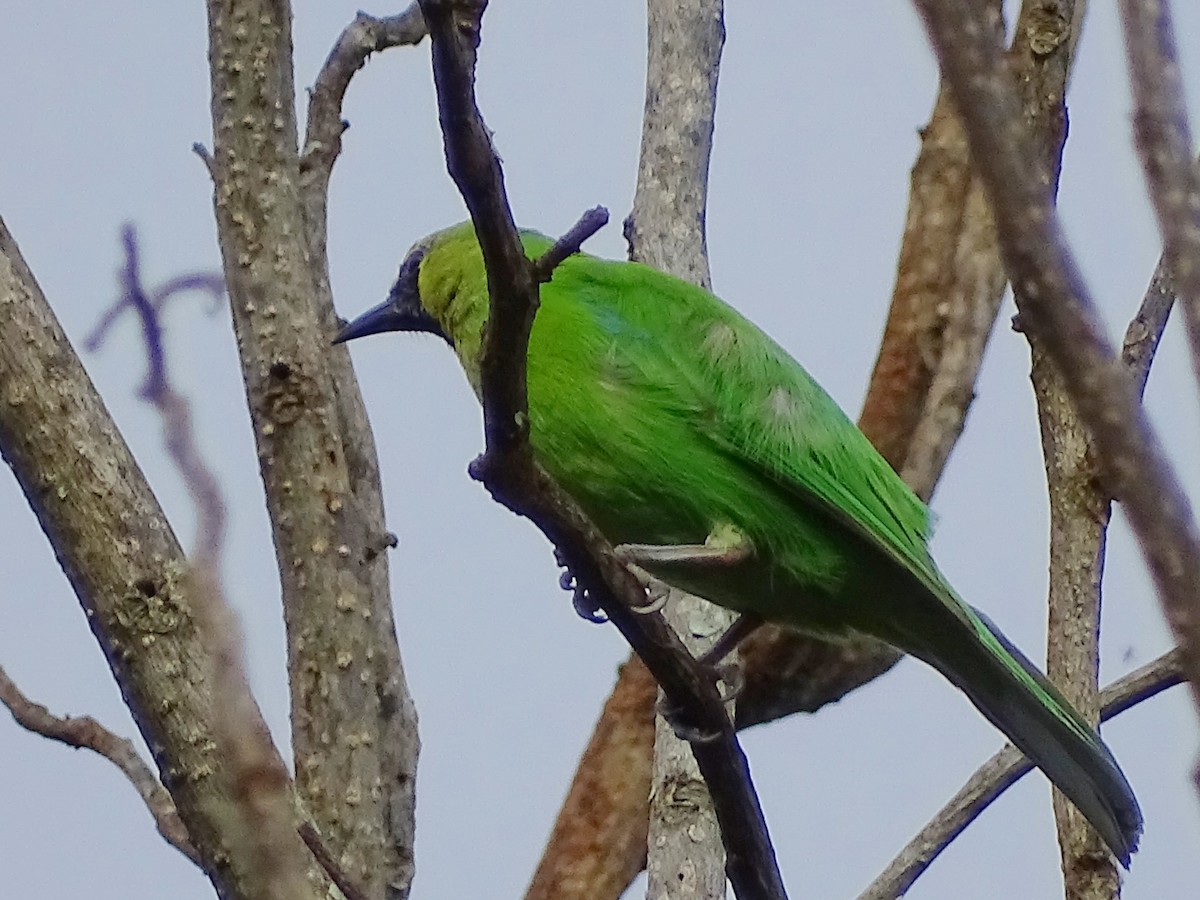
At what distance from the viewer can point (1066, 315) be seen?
86 cm

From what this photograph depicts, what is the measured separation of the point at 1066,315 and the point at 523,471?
4.86 feet

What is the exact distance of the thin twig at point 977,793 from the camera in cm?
322

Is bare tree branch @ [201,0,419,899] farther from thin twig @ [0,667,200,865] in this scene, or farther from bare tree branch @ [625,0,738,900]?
bare tree branch @ [625,0,738,900]

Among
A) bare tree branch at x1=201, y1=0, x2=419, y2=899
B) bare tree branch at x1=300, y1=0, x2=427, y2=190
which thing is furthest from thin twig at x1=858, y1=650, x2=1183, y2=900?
bare tree branch at x1=300, y1=0, x2=427, y2=190

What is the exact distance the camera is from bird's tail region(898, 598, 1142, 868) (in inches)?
114

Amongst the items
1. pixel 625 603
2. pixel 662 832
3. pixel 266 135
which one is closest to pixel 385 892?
pixel 662 832

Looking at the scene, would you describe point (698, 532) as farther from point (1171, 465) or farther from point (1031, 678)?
point (1171, 465)

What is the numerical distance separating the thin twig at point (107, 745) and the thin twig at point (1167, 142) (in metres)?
2.68

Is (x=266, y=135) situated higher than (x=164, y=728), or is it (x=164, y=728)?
(x=266, y=135)

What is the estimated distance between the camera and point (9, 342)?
2.84m

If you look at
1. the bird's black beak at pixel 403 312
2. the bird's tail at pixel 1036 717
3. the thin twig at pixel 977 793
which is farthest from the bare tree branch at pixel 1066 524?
the bird's black beak at pixel 403 312

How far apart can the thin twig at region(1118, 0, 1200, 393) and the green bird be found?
2212 mm

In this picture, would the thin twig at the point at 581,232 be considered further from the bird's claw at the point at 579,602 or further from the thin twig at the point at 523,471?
the bird's claw at the point at 579,602

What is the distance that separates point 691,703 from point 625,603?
0.31 meters
